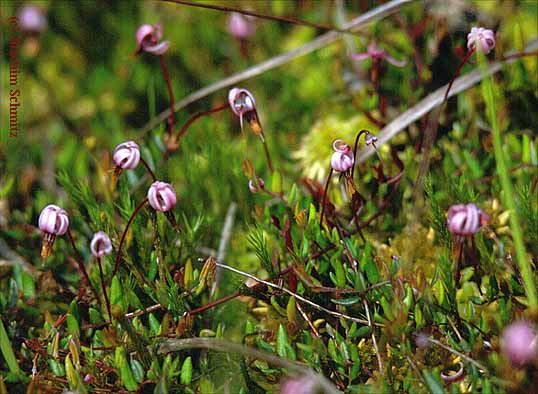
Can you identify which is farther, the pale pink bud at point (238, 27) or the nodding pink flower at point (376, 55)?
the pale pink bud at point (238, 27)

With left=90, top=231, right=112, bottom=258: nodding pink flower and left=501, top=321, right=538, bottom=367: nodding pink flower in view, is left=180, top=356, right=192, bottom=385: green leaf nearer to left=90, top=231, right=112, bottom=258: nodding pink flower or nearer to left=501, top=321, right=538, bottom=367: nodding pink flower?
left=90, top=231, right=112, bottom=258: nodding pink flower

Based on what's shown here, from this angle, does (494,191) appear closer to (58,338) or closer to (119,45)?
(58,338)

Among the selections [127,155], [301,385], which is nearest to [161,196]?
[127,155]

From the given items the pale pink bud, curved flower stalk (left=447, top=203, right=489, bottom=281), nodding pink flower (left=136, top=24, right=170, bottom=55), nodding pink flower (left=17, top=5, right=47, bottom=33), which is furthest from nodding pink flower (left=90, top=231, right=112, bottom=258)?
nodding pink flower (left=17, top=5, right=47, bottom=33)

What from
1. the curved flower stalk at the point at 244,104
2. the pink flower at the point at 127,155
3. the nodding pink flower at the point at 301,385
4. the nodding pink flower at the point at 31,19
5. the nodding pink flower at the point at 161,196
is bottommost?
the nodding pink flower at the point at 301,385

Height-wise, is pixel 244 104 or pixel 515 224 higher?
pixel 244 104

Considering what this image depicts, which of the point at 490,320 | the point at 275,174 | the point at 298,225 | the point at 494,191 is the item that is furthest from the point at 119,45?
the point at 490,320

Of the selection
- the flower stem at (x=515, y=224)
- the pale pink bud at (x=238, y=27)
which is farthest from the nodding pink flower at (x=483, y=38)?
the pale pink bud at (x=238, y=27)

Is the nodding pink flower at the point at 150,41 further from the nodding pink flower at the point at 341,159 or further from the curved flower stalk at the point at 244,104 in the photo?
the nodding pink flower at the point at 341,159

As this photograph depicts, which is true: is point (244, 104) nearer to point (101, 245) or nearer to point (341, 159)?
point (341, 159)
